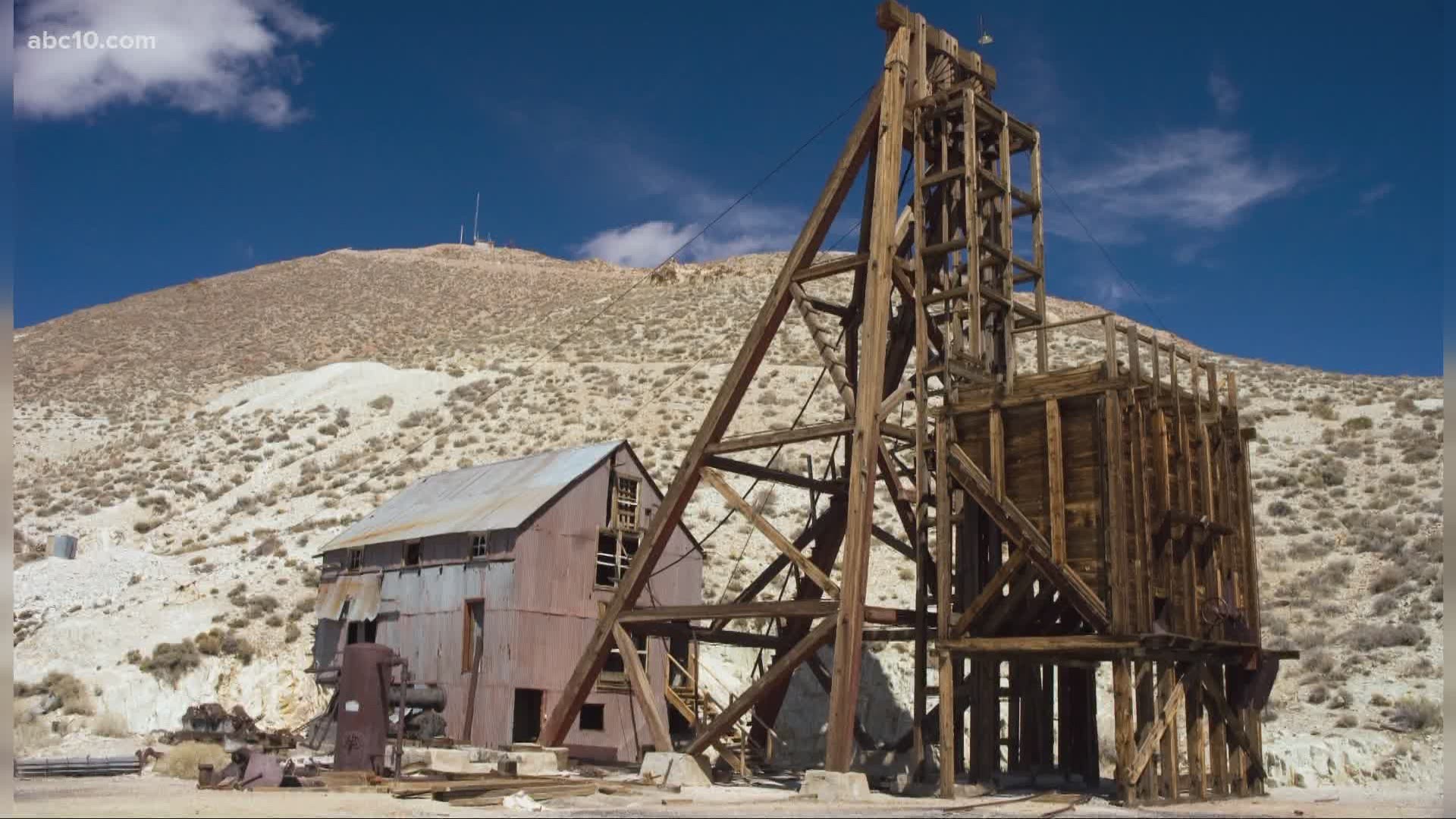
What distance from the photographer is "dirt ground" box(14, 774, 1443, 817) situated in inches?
505

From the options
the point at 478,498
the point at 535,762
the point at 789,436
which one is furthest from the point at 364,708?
the point at 478,498

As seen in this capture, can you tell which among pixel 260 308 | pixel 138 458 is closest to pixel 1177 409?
pixel 138 458

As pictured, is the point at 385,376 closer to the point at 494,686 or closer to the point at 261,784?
the point at 494,686

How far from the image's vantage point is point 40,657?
29234 mm

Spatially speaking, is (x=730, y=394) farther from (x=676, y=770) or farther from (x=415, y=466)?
(x=415, y=466)

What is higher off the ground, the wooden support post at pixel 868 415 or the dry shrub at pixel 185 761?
the wooden support post at pixel 868 415

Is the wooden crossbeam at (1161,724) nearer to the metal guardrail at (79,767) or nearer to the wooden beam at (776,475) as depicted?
the wooden beam at (776,475)

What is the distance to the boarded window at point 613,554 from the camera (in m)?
25.6

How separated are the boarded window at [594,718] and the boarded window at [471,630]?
7.80 feet

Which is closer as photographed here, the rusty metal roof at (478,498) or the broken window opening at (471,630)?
the broken window opening at (471,630)

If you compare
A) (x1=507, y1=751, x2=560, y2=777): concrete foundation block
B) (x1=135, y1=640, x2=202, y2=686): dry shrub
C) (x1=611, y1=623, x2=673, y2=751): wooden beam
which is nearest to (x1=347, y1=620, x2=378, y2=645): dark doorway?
(x1=135, y1=640, x2=202, y2=686): dry shrub

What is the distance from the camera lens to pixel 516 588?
2358 centimetres

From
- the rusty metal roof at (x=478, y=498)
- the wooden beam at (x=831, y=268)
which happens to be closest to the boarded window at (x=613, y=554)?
the rusty metal roof at (x=478, y=498)

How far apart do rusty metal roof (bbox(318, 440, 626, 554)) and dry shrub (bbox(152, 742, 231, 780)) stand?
6.40m
